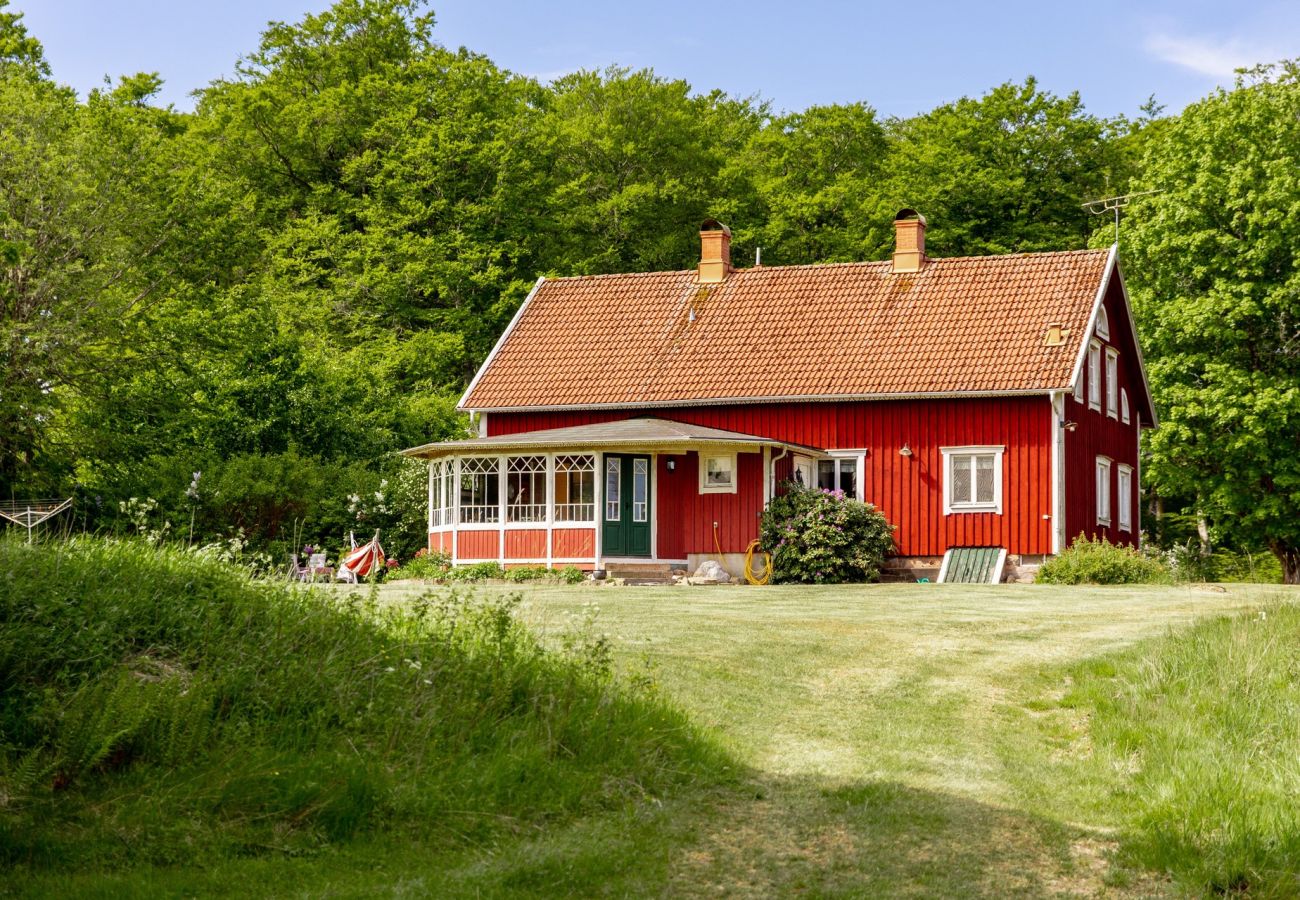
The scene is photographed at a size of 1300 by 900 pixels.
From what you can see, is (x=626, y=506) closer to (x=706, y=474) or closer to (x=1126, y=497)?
(x=706, y=474)

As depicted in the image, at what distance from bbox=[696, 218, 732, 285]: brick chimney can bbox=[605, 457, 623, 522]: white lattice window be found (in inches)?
271

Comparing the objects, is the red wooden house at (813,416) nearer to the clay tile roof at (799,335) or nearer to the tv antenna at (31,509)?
the clay tile roof at (799,335)

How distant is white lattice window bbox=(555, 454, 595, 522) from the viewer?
2794cm

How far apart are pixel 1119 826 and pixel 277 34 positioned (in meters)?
46.2

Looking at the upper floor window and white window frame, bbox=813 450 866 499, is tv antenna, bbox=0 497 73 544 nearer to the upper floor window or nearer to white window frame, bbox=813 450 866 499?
white window frame, bbox=813 450 866 499

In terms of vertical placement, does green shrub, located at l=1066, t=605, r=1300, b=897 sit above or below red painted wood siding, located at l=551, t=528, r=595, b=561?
below

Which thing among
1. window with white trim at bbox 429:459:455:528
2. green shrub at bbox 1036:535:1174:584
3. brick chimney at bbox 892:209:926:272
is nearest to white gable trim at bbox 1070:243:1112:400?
green shrub at bbox 1036:535:1174:584

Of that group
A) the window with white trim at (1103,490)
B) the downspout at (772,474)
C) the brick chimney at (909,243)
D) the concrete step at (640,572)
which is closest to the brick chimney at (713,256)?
the brick chimney at (909,243)

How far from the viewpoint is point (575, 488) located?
28.1 metres

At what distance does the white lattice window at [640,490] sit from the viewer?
2867cm

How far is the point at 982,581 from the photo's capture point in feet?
91.9

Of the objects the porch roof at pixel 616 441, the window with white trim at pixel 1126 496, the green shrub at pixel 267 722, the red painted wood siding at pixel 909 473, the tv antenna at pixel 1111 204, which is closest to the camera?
the green shrub at pixel 267 722

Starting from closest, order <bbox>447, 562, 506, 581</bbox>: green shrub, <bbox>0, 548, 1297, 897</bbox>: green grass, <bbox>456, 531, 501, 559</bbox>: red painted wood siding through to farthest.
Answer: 1. <bbox>0, 548, 1297, 897</bbox>: green grass
2. <bbox>447, 562, 506, 581</bbox>: green shrub
3. <bbox>456, 531, 501, 559</bbox>: red painted wood siding

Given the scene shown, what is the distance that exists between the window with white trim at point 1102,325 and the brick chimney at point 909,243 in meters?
Answer: 3.74
